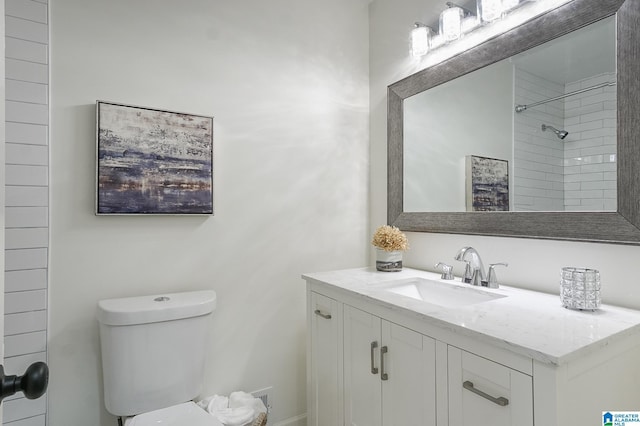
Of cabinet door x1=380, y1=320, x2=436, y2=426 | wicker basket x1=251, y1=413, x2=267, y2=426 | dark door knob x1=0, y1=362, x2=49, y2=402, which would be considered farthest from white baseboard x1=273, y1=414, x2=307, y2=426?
dark door knob x1=0, y1=362, x2=49, y2=402

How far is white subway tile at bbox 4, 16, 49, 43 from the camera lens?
4.51 ft

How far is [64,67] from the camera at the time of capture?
4.79ft

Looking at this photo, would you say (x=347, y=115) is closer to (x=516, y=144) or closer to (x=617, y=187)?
(x=516, y=144)

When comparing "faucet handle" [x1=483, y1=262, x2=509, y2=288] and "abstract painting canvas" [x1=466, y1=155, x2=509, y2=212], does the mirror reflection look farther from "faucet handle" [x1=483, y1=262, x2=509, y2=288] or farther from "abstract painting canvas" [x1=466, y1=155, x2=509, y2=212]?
"faucet handle" [x1=483, y1=262, x2=509, y2=288]

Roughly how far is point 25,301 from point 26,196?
1.30ft

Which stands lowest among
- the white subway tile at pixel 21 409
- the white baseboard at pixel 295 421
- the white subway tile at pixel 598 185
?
the white baseboard at pixel 295 421

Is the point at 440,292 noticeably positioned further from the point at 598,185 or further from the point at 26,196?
the point at 26,196

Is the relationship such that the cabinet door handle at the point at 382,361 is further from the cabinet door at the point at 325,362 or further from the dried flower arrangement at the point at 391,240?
the dried flower arrangement at the point at 391,240

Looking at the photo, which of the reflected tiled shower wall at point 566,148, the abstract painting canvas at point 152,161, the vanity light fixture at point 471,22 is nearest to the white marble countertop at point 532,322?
the reflected tiled shower wall at point 566,148

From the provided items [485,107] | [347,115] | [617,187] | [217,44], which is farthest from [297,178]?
[617,187]

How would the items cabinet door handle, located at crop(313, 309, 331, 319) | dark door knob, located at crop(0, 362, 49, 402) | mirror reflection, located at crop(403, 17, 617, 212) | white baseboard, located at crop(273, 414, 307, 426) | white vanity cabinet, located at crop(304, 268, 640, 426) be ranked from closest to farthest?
dark door knob, located at crop(0, 362, 49, 402), white vanity cabinet, located at crop(304, 268, 640, 426), mirror reflection, located at crop(403, 17, 617, 212), cabinet door handle, located at crop(313, 309, 331, 319), white baseboard, located at crop(273, 414, 307, 426)

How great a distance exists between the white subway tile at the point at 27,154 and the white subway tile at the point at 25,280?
0.41 metres

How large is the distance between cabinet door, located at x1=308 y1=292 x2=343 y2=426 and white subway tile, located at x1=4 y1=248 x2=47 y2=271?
1.11 meters

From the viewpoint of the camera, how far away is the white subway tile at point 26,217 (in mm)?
1359
